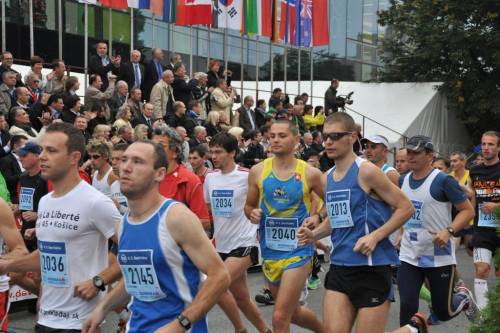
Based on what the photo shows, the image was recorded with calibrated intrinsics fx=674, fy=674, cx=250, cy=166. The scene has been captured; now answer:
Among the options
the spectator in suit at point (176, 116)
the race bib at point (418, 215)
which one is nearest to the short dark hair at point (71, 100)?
the spectator in suit at point (176, 116)

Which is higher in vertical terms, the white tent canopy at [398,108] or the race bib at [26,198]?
the white tent canopy at [398,108]

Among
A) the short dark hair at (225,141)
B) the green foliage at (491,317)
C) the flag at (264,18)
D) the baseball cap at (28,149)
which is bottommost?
the green foliage at (491,317)

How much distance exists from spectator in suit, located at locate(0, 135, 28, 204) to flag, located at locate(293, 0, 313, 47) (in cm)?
1448

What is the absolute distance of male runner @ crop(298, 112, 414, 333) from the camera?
191 inches

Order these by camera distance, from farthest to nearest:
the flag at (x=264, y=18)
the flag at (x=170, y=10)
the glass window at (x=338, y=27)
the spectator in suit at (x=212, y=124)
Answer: the glass window at (x=338, y=27) → the flag at (x=264, y=18) → the flag at (x=170, y=10) → the spectator in suit at (x=212, y=124)

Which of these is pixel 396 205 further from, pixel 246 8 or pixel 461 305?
pixel 246 8

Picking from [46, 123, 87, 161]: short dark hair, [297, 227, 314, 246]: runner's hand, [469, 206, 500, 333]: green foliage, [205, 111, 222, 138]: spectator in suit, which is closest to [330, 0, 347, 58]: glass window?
[205, 111, 222, 138]: spectator in suit

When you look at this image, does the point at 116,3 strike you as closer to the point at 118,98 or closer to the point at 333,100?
the point at 118,98

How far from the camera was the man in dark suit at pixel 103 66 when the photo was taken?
1337cm

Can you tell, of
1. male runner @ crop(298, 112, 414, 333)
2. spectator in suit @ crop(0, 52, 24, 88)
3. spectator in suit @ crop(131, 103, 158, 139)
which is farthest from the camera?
spectator in suit @ crop(131, 103, 158, 139)

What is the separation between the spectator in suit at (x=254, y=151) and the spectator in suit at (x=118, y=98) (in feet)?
8.90

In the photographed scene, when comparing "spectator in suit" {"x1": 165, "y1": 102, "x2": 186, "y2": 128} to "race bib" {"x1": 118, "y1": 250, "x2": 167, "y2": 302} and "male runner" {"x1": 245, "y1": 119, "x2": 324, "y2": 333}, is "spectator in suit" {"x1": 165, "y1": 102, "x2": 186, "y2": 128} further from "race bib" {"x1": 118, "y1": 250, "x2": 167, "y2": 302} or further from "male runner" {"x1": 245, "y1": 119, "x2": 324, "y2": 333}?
"race bib" {"x1": 118, "y1": 250, "x2": 167, "y2": 302}

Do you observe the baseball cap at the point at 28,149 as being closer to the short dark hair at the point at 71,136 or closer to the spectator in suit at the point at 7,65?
the short dark hair at the point at 71,136

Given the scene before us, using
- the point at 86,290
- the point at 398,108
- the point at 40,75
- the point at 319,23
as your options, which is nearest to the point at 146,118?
the point at 40,75
